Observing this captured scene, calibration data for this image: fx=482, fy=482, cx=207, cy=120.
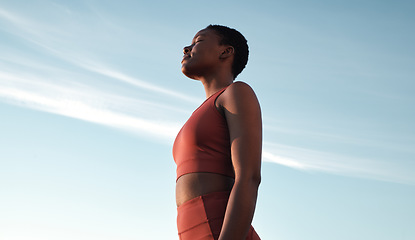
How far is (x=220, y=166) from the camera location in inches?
128

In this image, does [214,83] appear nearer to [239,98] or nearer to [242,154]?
[239,98]

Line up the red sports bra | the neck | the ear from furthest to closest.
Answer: the ear → the neck → the red sports bra

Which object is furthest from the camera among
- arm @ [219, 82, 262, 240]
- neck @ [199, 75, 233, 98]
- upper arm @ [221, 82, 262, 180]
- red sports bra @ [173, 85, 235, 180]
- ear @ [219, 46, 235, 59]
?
ear @ [219, 46, 235, 59]

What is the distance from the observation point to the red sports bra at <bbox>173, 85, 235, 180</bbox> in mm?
3268

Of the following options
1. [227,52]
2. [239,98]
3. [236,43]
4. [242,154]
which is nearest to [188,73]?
[227,52]

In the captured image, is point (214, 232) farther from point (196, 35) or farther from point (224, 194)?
point (196, 35)

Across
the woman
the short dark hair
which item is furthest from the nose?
the woman

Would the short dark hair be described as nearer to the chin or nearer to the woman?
the chin

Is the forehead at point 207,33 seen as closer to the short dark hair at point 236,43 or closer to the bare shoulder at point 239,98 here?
the short dark hair at point 236,43

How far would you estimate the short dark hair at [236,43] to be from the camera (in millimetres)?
4105

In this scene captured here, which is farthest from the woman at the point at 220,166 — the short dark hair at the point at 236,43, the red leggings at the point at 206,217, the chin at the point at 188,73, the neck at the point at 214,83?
the short dark hair at the point at 236,43

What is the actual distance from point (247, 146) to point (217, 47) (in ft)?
3.89

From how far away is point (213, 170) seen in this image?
3.23 m

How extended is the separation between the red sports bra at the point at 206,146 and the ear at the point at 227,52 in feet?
2.04
